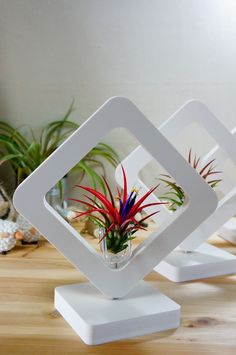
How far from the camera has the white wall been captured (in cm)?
184

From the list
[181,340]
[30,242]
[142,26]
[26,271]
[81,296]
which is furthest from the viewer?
[142,26]

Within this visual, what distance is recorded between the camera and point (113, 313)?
896 millimetres

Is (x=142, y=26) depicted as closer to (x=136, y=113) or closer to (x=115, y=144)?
(x=115, y=144)

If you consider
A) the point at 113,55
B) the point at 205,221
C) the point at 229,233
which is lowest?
the point at 229,233

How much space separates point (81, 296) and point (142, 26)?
120 centimetres

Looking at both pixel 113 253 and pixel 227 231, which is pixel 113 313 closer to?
pixel 113 253

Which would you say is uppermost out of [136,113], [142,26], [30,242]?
[142,26]

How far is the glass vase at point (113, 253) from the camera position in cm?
98

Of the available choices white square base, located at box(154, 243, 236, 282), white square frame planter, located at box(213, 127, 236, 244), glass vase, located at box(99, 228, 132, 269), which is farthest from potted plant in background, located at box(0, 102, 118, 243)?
glass vase, located at box(99, 228, 132, 269)

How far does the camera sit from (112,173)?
76.0 inches

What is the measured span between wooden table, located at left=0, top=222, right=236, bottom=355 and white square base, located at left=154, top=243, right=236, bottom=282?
2cm

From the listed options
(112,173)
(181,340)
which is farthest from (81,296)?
(112,173)

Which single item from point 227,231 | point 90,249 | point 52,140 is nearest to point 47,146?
point 52,140

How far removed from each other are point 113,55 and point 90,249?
3.61 ft
